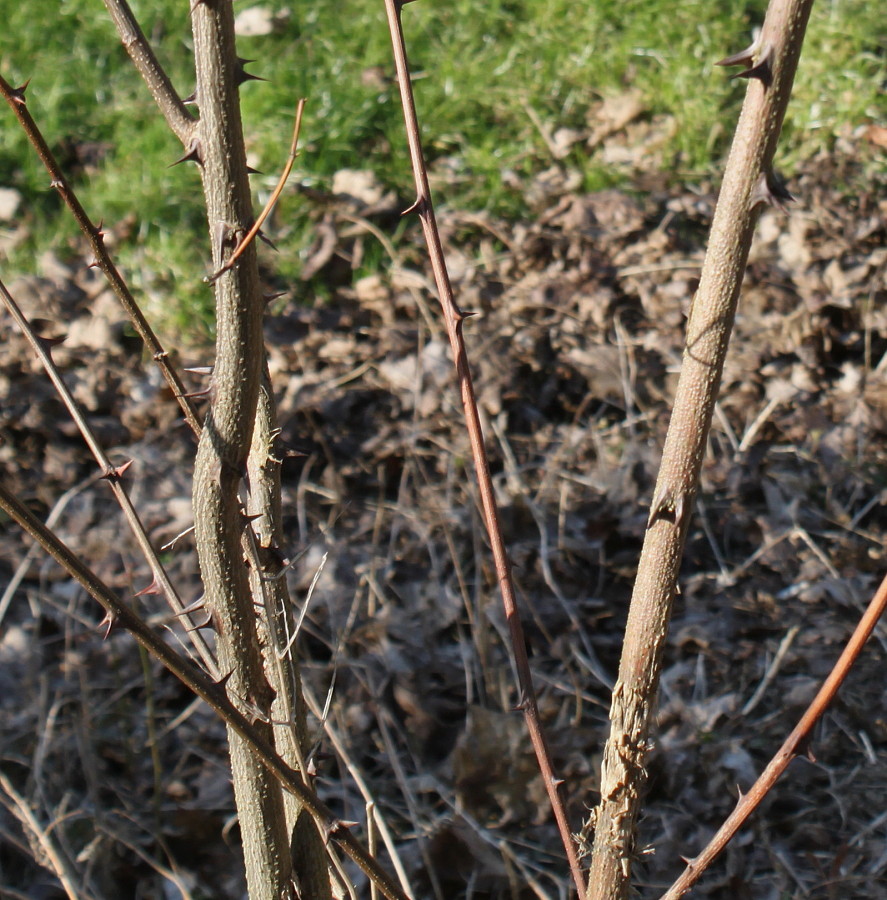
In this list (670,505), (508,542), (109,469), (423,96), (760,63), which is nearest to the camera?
(760,63)

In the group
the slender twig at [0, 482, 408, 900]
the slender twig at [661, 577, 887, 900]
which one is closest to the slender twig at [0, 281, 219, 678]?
the slender twig at [0, 482, 408, 900]

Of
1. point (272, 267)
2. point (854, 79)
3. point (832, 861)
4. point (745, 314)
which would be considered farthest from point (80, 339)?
point (854, 79)

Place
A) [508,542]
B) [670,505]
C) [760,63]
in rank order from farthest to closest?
[508,542] < [670,505] < [760,63]

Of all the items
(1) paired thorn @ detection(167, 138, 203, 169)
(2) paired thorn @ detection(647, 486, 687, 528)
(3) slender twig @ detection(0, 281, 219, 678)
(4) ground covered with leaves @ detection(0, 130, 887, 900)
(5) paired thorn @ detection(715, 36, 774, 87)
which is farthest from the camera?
(4) ground covered with leaves @ detection(0, 130, 887, 900)

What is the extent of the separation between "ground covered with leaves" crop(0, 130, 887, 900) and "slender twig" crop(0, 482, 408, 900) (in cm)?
20

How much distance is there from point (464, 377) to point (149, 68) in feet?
1.66

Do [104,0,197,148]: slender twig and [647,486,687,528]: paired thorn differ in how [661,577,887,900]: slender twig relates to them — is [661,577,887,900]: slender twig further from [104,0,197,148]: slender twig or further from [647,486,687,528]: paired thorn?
[104,0,197,148]: slender twig

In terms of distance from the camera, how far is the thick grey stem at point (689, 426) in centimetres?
94

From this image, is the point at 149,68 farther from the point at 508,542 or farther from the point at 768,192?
the point at 508,542

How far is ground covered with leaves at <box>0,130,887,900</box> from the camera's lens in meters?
2.30

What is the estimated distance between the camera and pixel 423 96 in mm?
4133

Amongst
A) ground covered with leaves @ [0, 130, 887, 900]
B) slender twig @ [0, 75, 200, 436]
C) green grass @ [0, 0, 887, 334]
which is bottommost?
ground covered with leaves @ [0, 130, 887, 900]

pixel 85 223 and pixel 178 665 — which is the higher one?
pixel 85 223

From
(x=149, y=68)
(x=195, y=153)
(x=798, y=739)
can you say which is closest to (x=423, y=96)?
(x=149, y=68)
